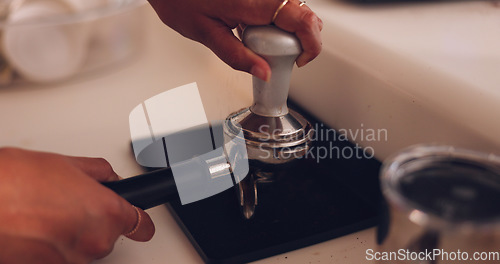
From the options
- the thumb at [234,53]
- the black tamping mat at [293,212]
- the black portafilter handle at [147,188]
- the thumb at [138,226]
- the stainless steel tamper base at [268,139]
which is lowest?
the black tamping mat at [293,212]

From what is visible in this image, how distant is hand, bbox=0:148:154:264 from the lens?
31 cm

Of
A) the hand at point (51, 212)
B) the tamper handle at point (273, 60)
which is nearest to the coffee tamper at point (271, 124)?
the tamper handle at point (273, 60)

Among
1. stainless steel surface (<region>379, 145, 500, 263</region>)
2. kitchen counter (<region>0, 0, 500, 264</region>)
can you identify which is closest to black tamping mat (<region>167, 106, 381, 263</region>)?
kitchen counter (<region>0, 0, 500, 264</region>)

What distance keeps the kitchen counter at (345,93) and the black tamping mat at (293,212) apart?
0.04 ft

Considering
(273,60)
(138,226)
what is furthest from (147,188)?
(273,60)

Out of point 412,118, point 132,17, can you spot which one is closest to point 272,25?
point 412,118

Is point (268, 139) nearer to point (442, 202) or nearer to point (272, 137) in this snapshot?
point (272, 137)

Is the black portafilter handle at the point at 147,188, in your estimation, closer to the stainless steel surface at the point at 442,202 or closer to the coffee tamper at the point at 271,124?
the coffee tamper at the point at 271,124

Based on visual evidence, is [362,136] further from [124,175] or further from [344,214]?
[124,175]

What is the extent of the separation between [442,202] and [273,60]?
0.18m

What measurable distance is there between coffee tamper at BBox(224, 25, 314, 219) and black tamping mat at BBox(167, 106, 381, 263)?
3 centimetres

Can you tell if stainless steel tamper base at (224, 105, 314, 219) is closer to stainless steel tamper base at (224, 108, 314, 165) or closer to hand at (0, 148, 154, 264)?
stainless steel tamper base at (224, 108, 314, 165)

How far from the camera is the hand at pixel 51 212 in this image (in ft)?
1.03

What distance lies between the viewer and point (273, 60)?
0.38m
